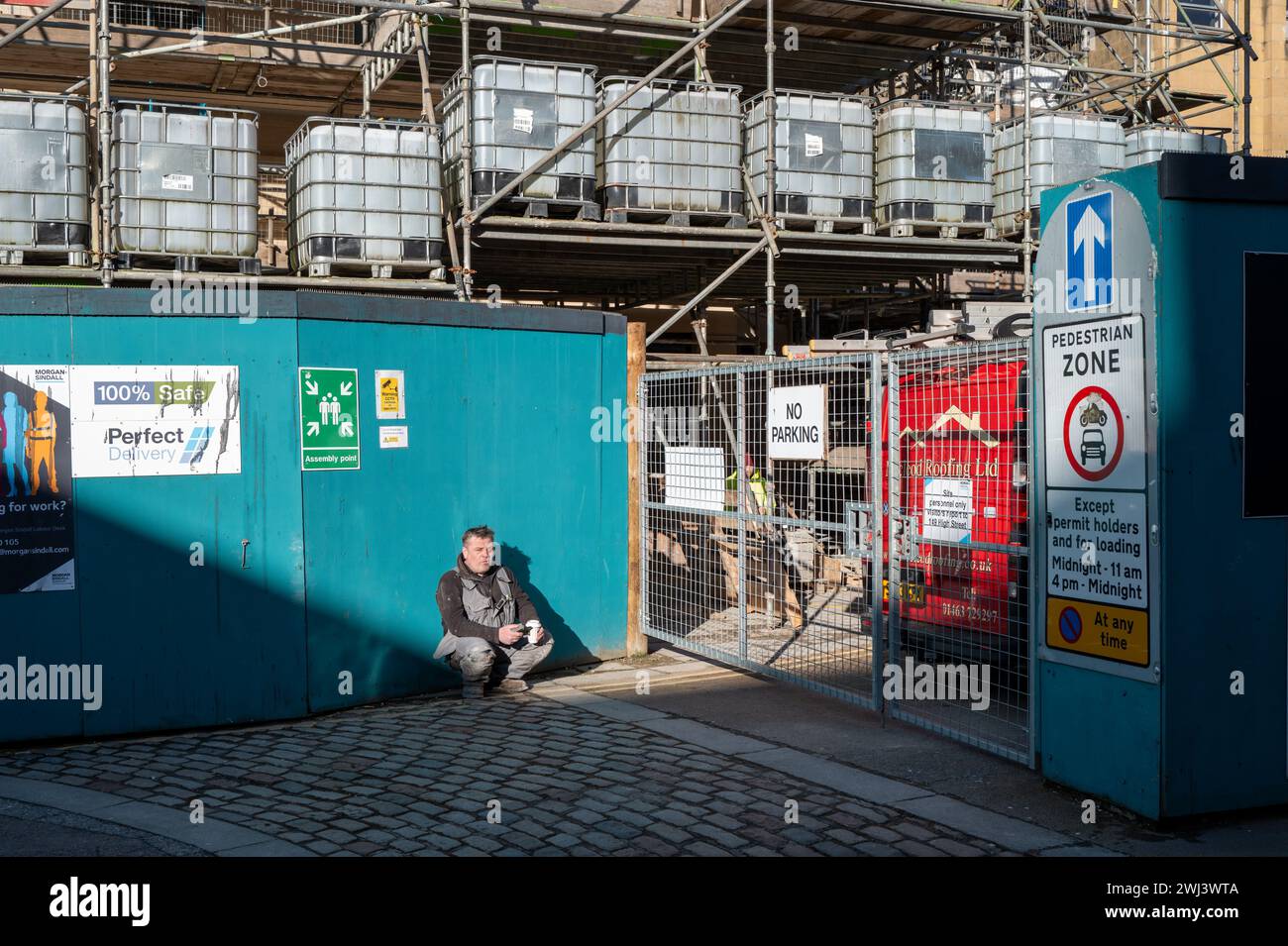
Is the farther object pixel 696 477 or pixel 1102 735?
pixel 696 477

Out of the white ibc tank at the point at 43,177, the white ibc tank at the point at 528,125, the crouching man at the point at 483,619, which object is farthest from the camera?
the white ibc tank at the point at 528,125

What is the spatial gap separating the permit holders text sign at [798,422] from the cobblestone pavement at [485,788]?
2422 mm

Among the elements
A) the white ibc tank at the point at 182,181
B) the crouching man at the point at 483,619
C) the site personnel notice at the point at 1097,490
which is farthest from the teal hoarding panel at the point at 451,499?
the white ibc tank at the point at 182,181

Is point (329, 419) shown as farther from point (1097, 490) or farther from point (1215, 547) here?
point (1215, 547)

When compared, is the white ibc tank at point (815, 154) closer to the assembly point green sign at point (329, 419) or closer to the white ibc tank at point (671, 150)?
the white ibc tank at point (671, 150)

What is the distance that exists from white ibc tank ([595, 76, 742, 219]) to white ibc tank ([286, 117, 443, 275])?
1.88m

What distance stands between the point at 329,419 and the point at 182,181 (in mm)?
5281

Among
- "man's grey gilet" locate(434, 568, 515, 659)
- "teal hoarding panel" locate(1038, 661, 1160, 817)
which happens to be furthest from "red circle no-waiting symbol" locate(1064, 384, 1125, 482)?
"man's grey gilet" locate(434, 568, 515, 659)

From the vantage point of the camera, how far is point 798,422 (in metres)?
9.36

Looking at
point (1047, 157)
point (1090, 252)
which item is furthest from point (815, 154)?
point (1090, 252)

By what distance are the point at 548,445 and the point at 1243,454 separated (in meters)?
5.32

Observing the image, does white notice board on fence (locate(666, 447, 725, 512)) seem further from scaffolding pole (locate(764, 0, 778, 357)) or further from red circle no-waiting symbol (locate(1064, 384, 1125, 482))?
red circle no-waiting symbol (locate(1064, 384, 1125, 482))

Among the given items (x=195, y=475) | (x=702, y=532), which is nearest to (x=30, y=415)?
(x=195, y=475)

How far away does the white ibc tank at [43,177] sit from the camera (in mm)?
11977
